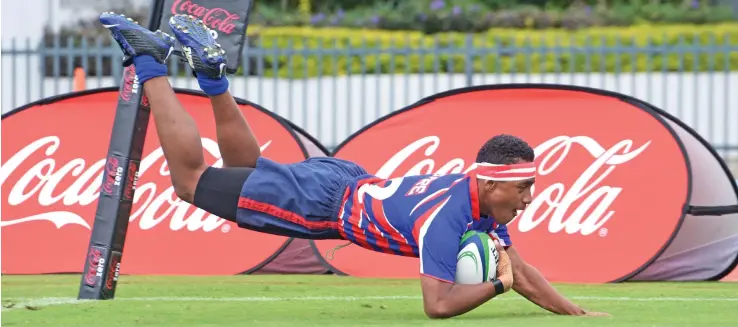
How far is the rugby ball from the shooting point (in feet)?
25.6

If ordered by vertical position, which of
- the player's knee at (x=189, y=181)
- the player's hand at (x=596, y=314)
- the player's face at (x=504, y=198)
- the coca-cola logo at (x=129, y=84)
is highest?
the coca-cola logo at (x=129, y=84)

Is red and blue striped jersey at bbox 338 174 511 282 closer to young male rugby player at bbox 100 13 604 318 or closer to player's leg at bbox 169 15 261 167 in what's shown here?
young male rugby player at bbox 100 13 604 318

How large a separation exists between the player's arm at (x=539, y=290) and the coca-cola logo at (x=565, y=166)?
2602 millimetres

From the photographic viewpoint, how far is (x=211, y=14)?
9.53m

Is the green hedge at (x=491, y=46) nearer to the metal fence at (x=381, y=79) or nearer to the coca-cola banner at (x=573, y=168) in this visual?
the metal fence at (x=381, y=79)

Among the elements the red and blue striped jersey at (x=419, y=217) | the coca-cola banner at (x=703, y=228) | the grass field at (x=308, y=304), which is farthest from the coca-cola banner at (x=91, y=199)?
the red and blue striped jersey at (x=419, y=217)

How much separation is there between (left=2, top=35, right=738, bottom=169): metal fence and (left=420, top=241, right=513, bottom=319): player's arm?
8.94 meters

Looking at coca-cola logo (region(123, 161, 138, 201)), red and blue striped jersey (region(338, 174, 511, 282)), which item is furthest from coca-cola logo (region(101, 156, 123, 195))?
red and blue striped jersey (region(338, 174, 511, 282))

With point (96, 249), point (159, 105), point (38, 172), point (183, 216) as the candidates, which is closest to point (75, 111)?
point (38, 172)

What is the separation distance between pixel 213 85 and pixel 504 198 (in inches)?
78.4

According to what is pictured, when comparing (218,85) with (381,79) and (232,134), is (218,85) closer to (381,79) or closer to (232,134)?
(232,134)

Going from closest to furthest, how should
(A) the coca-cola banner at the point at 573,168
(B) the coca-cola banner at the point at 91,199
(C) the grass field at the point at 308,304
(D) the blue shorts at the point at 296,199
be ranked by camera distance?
1. (C) the grass field at the point at 308,304
2. (D) the blue shorts at the point at 296,199
3. (A) the coca-cola banner at the point at 573,168
4. (B) the coca-cola banner at the point at 91,199

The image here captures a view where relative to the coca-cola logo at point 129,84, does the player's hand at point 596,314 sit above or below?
below

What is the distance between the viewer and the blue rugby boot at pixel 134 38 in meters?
8.48
